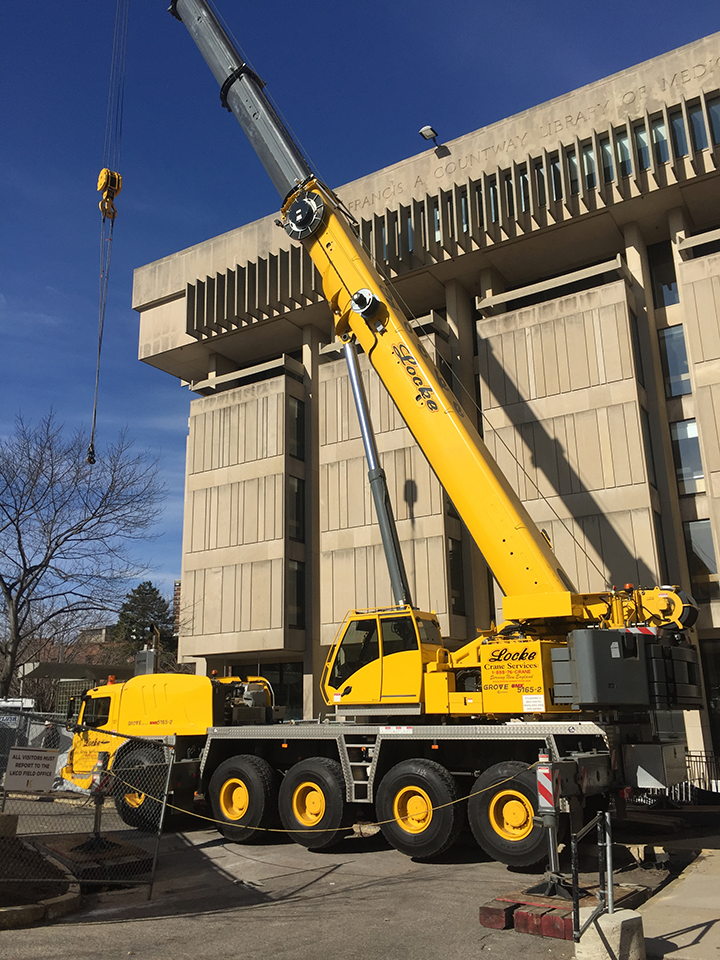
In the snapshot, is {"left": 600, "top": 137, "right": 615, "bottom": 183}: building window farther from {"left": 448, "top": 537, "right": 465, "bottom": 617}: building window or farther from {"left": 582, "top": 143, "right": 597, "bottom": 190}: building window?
{"left": 448, "top": 537, "right": 465, "bottom": 617}: building window

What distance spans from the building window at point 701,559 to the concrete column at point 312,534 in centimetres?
1379

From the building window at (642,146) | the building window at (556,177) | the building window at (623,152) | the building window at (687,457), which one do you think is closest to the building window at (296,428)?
the building window at (556,177)

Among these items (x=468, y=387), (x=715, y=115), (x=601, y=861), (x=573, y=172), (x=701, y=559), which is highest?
(x=715, y=115)

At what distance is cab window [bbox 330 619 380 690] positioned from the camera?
45.6 ft

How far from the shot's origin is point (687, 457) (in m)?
26.1

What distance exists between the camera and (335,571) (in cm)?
3017

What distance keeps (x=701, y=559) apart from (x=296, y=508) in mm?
15276

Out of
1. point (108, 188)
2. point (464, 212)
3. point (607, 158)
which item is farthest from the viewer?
point (464, 212)

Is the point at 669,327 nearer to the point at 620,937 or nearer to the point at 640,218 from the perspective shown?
the point at 640,218

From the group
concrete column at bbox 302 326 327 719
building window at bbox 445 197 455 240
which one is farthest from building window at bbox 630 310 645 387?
concrete column at bbox 302 326 327 719

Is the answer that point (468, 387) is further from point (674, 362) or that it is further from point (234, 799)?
point (234, 799)

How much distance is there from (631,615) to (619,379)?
1454 cm

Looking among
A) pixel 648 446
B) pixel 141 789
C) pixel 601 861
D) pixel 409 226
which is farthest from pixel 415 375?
pixel 409 226

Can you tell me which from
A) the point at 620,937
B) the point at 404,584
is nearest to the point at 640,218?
the point at 404,584
